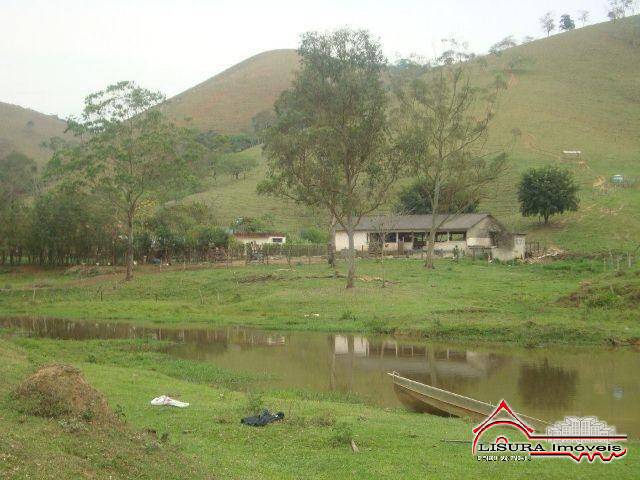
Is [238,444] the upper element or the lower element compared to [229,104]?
lower

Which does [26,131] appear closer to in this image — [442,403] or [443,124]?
[443,124]

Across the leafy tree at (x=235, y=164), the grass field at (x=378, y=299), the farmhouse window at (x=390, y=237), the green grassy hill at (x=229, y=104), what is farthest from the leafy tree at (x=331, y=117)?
the green grassy hill at (x=229, y=104)

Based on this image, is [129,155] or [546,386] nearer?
[546,386]

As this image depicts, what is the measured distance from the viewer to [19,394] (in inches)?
461

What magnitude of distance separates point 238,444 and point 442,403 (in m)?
5.91

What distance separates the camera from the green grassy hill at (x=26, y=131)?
155375mm

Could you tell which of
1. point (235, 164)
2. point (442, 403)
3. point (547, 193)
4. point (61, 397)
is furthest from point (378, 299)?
point (235, 164)

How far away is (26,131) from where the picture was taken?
174500mm

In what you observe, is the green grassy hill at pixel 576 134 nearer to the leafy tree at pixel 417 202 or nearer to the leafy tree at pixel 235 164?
the leafy tree at pixel 235 164

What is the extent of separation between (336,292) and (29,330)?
16686 millimetres

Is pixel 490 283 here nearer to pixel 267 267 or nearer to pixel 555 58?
pixel 267 267

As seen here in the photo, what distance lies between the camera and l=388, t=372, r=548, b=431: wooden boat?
14758 millimetres

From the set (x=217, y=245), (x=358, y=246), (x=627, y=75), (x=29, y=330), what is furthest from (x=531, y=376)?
(x=627, y=75)

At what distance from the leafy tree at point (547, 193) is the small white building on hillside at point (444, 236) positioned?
17.9ft
